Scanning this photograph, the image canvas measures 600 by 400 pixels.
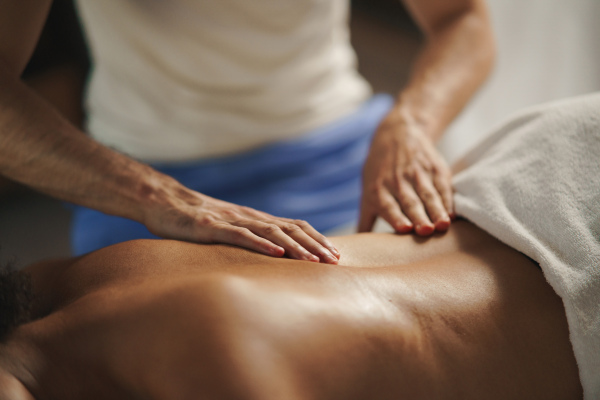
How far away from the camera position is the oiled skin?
0.50m

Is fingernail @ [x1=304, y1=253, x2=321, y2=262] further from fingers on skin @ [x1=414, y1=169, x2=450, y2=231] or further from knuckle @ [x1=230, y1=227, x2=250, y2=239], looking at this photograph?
fingers on skin @ [x1=414, y1=169, x2=450, y2=231]

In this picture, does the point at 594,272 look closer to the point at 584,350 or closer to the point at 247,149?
the point at 584,350

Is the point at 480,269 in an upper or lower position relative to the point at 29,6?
lower

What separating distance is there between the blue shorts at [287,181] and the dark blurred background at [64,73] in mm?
120

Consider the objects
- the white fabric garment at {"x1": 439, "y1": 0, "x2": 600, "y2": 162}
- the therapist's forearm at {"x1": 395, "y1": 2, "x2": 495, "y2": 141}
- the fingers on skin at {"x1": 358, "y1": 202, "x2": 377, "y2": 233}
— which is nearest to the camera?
the fingers on skin at {"x1": 358, "y1": 202, "x2": 377, "y2": 233}

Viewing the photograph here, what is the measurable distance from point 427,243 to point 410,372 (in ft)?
0.76

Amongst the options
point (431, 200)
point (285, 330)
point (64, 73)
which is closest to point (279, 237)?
point (285, 330)

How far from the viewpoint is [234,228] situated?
65 cm

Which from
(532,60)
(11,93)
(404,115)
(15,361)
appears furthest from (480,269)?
(532,60)

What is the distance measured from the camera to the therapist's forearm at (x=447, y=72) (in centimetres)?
102

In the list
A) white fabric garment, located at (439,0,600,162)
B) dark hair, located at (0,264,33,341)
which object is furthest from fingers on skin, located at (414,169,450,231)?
white fabric garment, located at (439,0,600,162)

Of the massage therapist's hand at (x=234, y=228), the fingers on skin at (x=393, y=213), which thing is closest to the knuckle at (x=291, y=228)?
the massage therapist's hand at (x=234, y=228)

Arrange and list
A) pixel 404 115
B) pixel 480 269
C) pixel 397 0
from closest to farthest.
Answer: pixel 480 269 → pixel 404 115 → pixel 397 0

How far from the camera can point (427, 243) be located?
2.41ft
